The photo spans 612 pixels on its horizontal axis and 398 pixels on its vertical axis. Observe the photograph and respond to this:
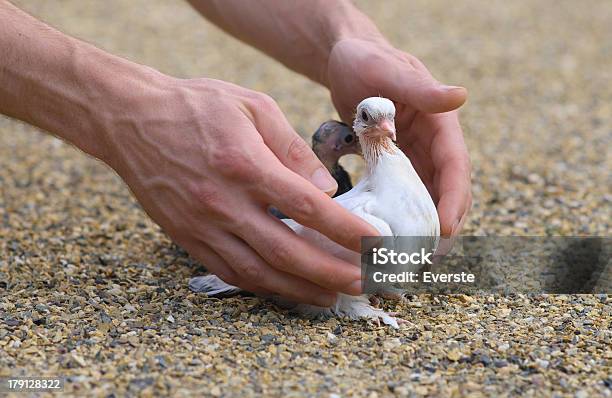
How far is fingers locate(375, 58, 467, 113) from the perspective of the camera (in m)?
2.68

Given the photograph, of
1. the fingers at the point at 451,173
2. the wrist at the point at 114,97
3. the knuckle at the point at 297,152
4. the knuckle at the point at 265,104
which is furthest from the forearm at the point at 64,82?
the fingers at the point at 451,173

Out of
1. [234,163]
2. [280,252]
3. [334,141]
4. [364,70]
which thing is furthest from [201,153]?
[334,141]

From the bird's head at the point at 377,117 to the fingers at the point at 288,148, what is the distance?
1.16 feet

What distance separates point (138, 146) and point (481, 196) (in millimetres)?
2146

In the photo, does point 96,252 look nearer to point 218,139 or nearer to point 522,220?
point 218,139

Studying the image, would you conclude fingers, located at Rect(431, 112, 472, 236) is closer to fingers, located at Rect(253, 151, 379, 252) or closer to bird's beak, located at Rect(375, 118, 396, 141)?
bird's beak, located at Rect(375, 118, 396, 141)

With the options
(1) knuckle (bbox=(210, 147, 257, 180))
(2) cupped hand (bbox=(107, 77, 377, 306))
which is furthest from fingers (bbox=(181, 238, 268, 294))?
(1) knuckle (bbox=(210, 147, 257, 180))

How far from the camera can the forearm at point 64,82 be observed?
2.44 m

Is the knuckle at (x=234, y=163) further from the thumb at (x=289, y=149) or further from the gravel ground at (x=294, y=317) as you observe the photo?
the gravel ground at (x=294, y=317)

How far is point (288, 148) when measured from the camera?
95.0 inches

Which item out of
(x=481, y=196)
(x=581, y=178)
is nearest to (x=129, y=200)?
(x=481, y=196)

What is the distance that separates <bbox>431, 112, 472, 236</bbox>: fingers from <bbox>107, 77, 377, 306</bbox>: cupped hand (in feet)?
1.41

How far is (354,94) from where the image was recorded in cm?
313

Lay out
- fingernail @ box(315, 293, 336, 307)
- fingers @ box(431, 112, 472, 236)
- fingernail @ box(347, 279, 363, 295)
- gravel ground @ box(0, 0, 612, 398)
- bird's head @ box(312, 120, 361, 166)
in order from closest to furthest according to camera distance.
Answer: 1. gravel ground @ box(0, 0, 612, 398)
2. fingernail @ box(347, 279, 363, 295)
3. fingernail @ box(315, 293, 336, 307)
4. fingers @ box(431, 112, 472, 236)
5. bird's head @ box(312, 120, 361, 166)
